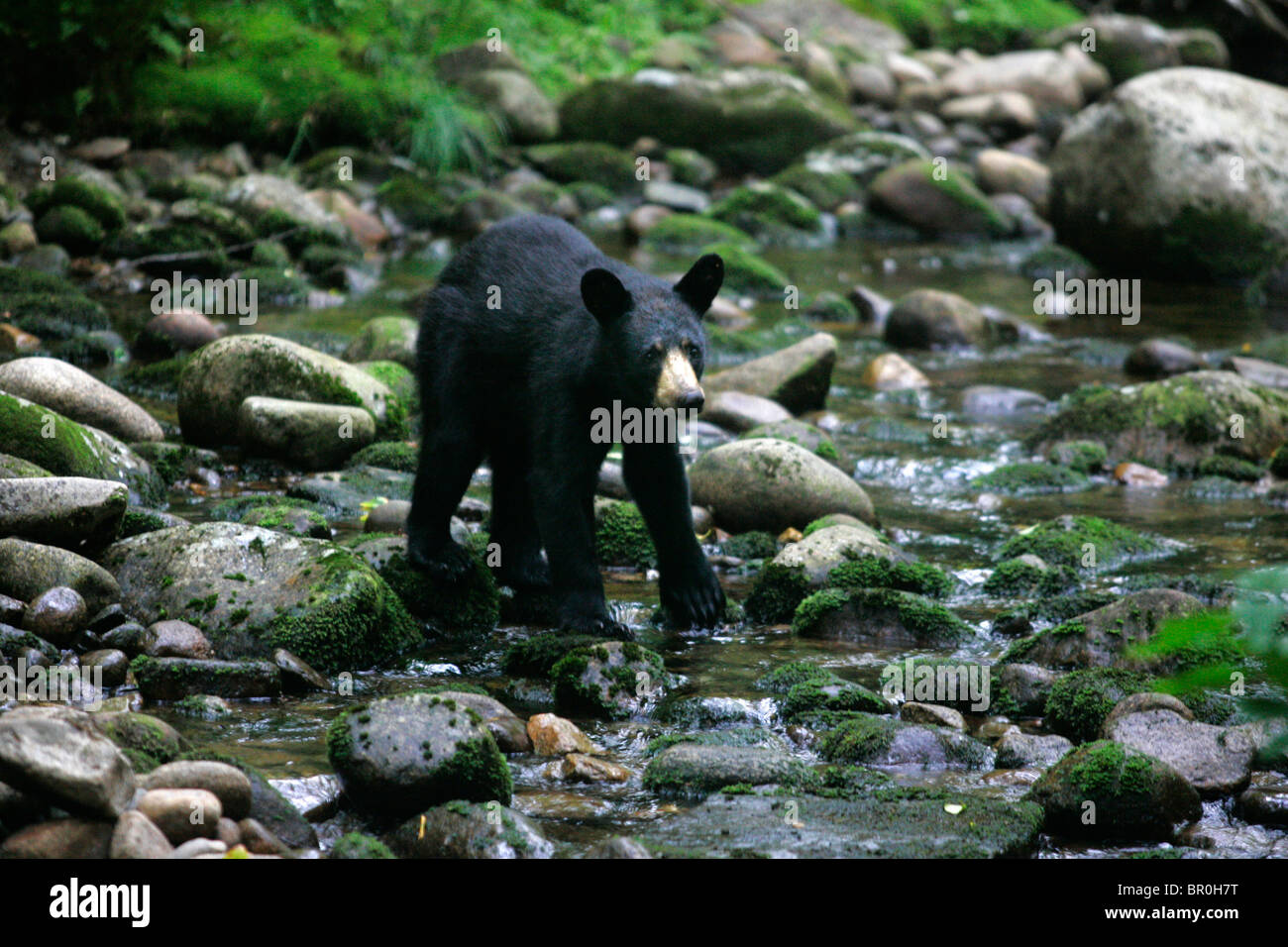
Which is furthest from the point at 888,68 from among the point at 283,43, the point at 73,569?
the point at 73,569

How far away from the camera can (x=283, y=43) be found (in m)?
19.5

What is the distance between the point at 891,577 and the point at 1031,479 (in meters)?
2.94

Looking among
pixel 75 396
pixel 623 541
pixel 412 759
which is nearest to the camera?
pixel 412 759

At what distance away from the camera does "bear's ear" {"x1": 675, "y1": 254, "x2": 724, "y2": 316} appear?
5.82 meters

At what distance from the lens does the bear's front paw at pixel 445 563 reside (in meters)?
6.52

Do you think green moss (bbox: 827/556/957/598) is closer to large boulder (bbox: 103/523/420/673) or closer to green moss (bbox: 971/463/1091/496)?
large boulder (bbox: 103/523/420/673)

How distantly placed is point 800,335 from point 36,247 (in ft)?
24.9

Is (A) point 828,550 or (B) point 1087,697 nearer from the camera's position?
(B) point 1087,697

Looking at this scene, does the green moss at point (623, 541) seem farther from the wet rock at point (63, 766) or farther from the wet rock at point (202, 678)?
the wet rock at point (63, 766)

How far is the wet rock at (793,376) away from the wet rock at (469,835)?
23.7 feet

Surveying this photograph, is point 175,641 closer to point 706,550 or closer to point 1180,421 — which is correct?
point 706,550

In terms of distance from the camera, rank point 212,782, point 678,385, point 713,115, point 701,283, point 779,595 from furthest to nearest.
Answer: point 713,115
point 779,595
point 701,283
point 678,385
point 212,782

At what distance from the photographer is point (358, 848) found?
386 cm

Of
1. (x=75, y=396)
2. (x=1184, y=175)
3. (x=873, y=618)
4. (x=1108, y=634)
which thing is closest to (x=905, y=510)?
(x=873, y=618)
